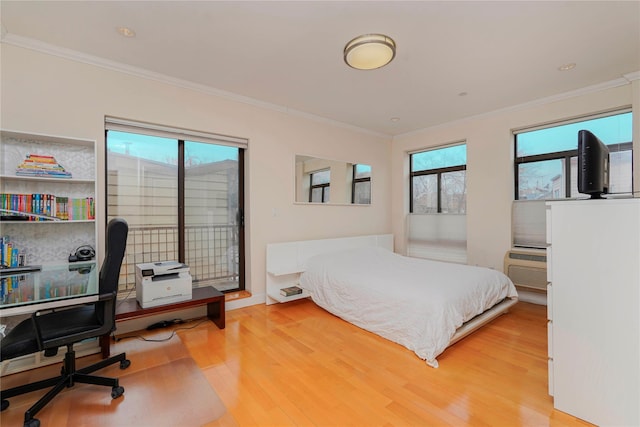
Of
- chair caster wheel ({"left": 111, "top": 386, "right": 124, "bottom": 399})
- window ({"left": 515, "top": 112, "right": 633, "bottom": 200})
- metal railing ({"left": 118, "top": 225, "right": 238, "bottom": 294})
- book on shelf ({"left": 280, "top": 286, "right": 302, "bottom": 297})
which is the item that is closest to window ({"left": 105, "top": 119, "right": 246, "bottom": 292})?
metal railing ({"left": 118, "top": 225, "right": 238, "bottom": 294})

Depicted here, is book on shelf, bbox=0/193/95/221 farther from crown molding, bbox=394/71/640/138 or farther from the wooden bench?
crown molding, bbox=394/71/640/138

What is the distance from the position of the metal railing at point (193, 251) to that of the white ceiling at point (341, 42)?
65.6 inches

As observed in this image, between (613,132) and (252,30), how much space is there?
4.09 meters

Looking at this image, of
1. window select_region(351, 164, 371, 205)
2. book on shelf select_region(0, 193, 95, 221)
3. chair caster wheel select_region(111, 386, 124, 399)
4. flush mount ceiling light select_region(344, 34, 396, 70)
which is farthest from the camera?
window select_region(351, 164, 371, 205)

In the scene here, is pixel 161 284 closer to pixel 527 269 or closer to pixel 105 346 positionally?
pixel 105 346

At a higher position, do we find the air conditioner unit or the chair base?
the air conditioner unit

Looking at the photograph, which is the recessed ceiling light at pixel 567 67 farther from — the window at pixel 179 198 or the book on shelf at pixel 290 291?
the book on shelf at pixel 290 291

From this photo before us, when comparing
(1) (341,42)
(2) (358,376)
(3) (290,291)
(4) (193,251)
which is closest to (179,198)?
(4) (193,251)

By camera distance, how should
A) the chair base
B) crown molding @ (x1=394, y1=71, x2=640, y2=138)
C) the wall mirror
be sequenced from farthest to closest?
the wall mirror < crown molding @ (x1=394, y1=71, x2=640, y2=138) < the chair base

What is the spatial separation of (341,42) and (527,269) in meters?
3.48

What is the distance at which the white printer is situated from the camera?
8.67 ft

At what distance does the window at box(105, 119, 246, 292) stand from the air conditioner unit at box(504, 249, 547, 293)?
357cm

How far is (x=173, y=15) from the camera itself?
2.08 m

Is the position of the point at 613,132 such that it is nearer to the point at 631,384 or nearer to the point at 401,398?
the point at 631,384
